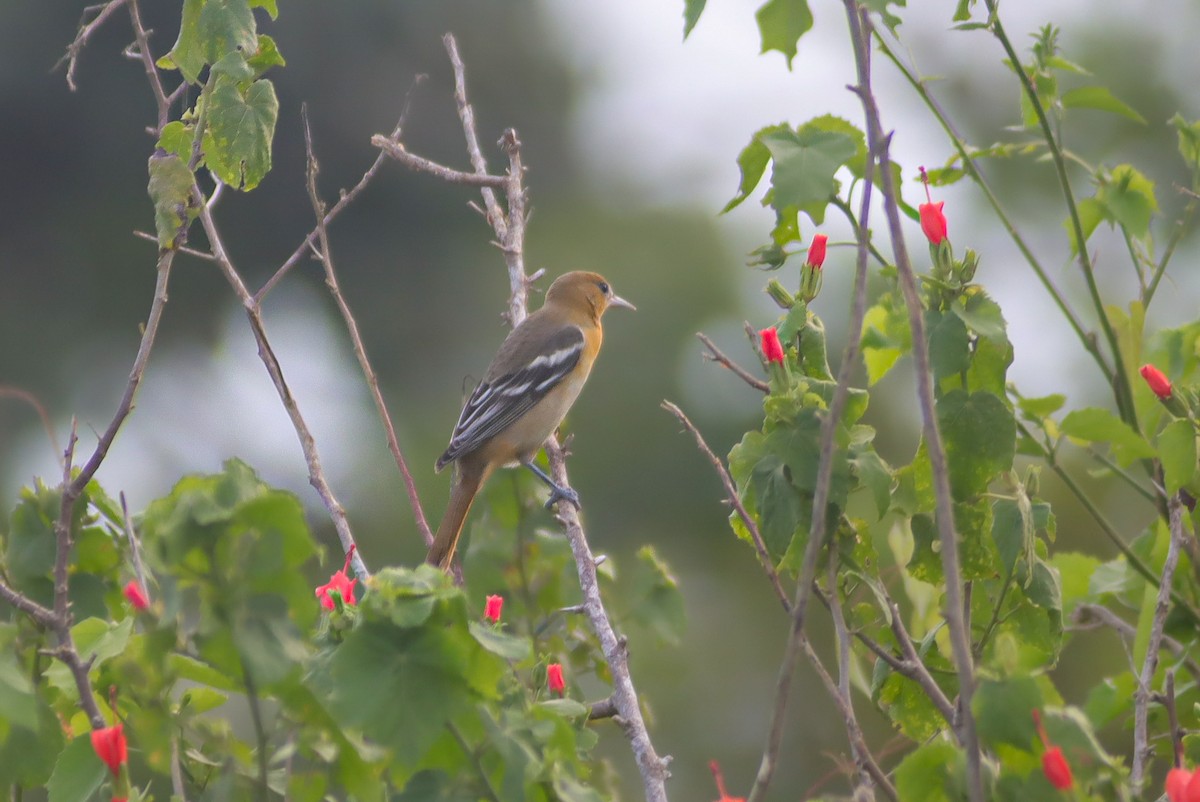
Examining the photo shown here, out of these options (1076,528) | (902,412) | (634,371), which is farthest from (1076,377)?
(634,371)

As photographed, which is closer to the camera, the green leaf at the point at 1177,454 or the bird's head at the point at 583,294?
the green leaf at the point at 1177,454

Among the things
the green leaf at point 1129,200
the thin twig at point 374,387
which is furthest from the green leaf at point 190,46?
the green leaf at point 1129,200

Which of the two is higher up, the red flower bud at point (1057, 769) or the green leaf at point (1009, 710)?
the green leaf at point (1009, 710)

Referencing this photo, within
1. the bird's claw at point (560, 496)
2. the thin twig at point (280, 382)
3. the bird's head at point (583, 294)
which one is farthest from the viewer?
the bird's head at point (583, 294)

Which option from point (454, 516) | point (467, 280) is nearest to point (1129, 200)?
point (454, 516)

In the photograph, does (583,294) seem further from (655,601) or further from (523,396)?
(655,601)

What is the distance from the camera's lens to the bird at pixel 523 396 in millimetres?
5266

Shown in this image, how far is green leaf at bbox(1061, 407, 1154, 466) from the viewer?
1.81 metres

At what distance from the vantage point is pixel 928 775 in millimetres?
1350

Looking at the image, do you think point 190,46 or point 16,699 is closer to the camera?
point 16,699

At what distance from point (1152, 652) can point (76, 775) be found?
1.29m

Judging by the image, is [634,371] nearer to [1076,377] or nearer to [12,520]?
[1076,377]

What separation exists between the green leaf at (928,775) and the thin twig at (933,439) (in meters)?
0.06

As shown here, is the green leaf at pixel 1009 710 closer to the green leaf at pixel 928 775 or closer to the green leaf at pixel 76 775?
the green leaf at pixel 928 775
